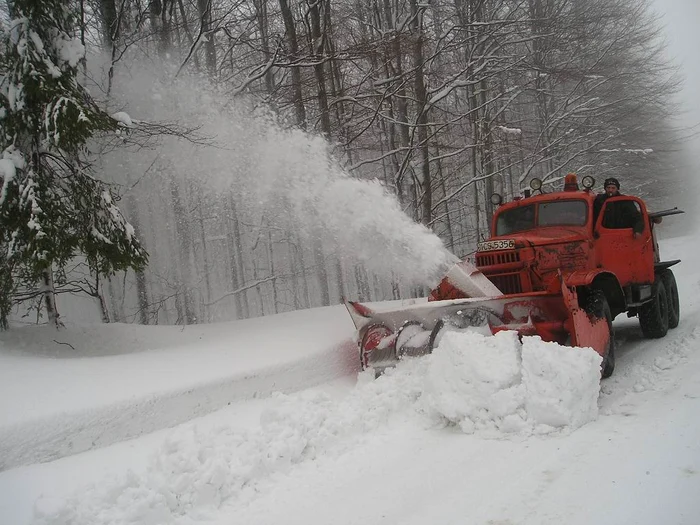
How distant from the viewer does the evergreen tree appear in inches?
254

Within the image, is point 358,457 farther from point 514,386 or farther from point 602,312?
point 602,312

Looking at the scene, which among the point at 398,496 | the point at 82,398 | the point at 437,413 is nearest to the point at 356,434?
the point at 437,413

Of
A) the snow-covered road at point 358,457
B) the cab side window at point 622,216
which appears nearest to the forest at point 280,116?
the cab side window at point 622,216

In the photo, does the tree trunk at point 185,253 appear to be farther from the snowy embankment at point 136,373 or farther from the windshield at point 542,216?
the windshield at point 542,216

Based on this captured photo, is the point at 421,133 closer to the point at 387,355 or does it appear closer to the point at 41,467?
the point at 387,355

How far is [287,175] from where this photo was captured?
9586 millimetres

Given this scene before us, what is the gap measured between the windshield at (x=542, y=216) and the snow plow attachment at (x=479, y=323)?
1820mm

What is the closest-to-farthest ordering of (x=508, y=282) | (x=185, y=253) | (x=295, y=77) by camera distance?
1. (x=508, y=282)
2. (x=295, y=77)
3. (x=185, y=253)

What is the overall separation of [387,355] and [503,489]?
302 cm

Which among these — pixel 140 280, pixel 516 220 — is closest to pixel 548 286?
pixel 516 220

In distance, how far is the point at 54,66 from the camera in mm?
6758

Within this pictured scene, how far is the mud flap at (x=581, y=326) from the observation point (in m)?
5.50

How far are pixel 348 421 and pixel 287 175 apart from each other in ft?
18.2

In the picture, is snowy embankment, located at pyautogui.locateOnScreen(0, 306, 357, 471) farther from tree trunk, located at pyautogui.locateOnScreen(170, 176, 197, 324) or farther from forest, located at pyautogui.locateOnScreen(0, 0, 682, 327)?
tree trunk, located at pyautogui.locateOnScreen(170, 176, 197, 324)
